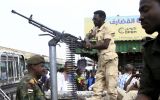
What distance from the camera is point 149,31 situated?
2412mm

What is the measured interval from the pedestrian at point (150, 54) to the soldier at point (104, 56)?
372cm

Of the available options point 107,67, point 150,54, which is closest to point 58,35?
point 107,67

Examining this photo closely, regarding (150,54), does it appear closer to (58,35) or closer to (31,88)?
(58,35)

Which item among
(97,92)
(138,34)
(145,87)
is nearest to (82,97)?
(97,92)

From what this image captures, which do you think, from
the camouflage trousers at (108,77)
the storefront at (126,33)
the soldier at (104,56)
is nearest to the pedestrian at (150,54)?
the soldier at (104,56)

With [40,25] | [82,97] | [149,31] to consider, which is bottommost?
[82,97]

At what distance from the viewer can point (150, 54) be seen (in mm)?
2463

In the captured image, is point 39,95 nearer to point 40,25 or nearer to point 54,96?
point 54,96

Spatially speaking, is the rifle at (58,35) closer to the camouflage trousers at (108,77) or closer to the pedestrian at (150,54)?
the camouflage trousers at (108,77)

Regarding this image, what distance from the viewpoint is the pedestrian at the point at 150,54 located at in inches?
93.7

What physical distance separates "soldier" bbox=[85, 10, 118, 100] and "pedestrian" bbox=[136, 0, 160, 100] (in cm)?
372

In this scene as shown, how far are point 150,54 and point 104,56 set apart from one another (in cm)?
405

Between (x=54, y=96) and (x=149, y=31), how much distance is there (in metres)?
2.92

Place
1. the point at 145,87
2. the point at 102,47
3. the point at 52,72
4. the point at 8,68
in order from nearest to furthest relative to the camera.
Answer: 1. the point at 145,87
2. the point at 52,72
3. the point at 102,47
4. the point at 8,68
